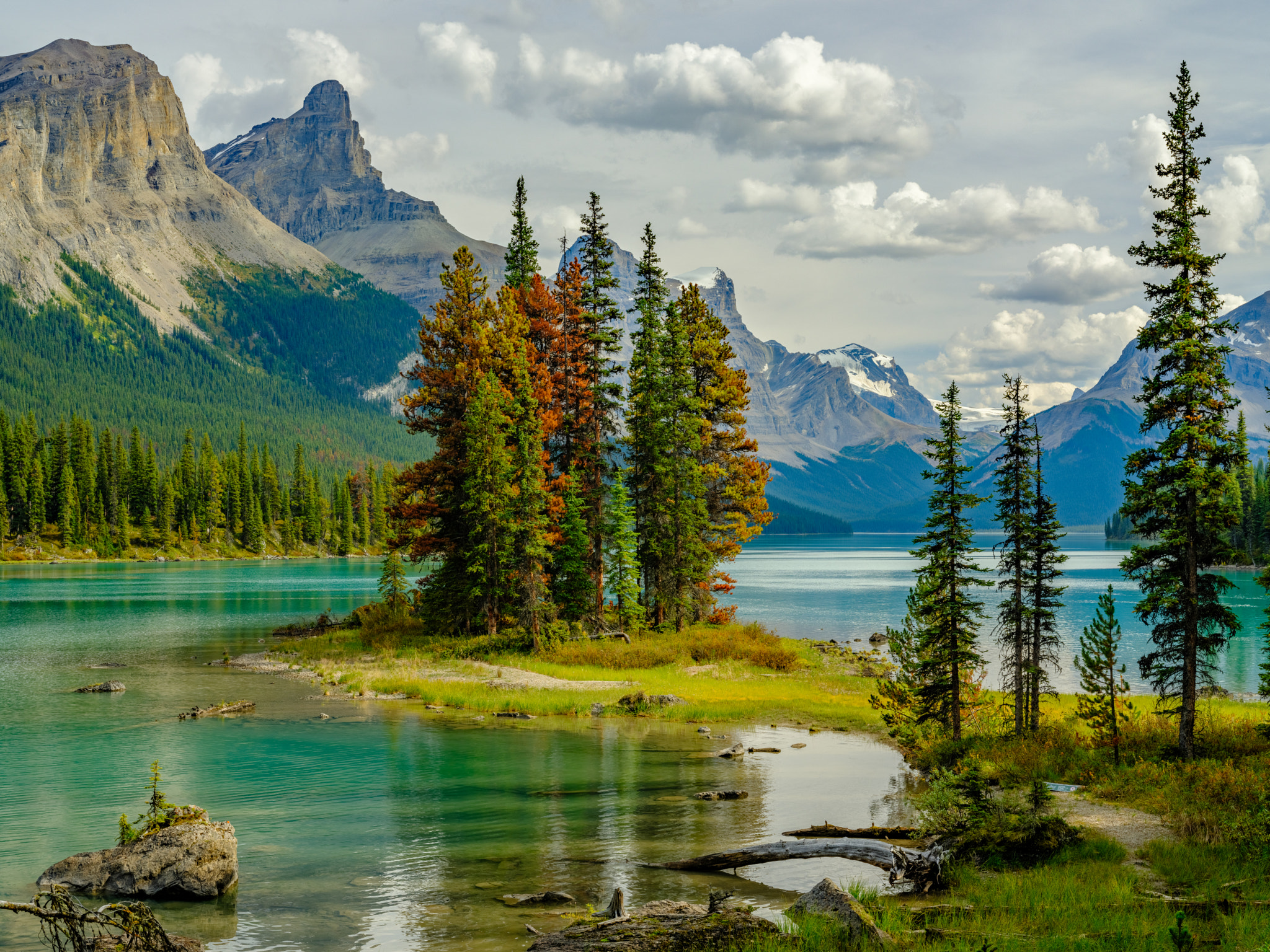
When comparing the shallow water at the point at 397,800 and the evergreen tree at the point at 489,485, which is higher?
the evergreen tree at the point at 489,485

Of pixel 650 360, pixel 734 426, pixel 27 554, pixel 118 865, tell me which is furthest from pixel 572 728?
pixel 27 554

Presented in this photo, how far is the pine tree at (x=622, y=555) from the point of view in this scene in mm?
53406

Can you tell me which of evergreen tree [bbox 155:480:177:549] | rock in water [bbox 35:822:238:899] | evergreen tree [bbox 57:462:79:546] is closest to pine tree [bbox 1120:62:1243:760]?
rock in water [bbox 35:822:238:899]

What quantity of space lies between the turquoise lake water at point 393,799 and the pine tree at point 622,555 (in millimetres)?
17370

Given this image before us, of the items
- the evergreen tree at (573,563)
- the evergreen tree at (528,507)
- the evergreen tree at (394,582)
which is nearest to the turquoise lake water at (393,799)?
the evergreen tree at (528,507)

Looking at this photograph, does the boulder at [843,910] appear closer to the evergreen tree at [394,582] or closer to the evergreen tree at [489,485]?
the evergreen tree at [489,485]

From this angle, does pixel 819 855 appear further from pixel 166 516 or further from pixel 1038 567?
pixel 166 516

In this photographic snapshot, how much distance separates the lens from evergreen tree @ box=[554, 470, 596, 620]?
52.3 m

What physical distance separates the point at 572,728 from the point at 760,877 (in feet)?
56.3

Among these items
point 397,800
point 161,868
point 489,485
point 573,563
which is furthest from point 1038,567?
point 573,563

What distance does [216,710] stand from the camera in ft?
117

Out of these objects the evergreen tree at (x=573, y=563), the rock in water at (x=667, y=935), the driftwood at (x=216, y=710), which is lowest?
the driftwood at (x=216, y=710)

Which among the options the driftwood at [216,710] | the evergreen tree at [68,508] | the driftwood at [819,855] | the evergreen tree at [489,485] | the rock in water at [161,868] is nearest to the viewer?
the rock in water at [161,868]

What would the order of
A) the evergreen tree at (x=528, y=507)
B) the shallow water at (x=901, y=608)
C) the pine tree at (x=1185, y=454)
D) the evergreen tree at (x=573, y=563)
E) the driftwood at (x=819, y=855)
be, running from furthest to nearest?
the shallow water at (x=901, y=608)
the evergreen tree at (x=573, y=563)
the evergreen tree at (x=528, y=507)
the pine tree at (x=1185, y=454)
the driftwood at (x=819, y=855)
